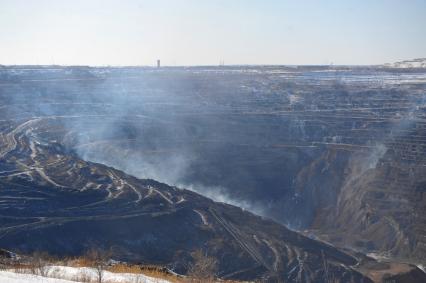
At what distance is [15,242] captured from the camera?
2414 centimetres

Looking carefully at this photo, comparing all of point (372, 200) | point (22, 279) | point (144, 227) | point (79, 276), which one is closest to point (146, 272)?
point (79, 276)

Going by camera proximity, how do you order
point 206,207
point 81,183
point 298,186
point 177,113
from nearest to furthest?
point 206,207 → point 81,183 → point 298,186 → point 177,113

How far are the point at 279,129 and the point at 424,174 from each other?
16707 millimetres

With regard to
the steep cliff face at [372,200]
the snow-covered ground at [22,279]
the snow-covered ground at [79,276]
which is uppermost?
the snow-covered ground at [22,279]

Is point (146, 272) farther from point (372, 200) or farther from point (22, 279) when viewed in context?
point (372, 200)

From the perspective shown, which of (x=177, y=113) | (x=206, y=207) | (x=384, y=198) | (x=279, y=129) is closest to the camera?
(x=206, y=207)

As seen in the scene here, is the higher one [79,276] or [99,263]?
[79,276]

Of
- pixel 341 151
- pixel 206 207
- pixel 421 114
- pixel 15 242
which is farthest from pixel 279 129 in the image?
pixel 15 242

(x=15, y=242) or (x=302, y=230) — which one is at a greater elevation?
(x=15, y=242)

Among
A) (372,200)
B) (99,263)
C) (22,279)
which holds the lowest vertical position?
(372,200)

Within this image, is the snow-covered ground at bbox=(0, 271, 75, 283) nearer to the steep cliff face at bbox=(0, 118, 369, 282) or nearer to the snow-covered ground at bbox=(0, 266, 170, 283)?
the snow-covered ground at bbox=(0, 266, 170, 283)

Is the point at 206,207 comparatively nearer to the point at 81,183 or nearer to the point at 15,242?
the point at 81,183

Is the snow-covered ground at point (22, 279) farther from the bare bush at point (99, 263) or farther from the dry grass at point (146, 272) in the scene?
the dry grass at point (146, 272)

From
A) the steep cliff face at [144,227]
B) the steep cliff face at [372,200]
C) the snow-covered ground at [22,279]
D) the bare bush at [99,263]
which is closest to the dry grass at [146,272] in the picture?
the bare bush at [99,263]
